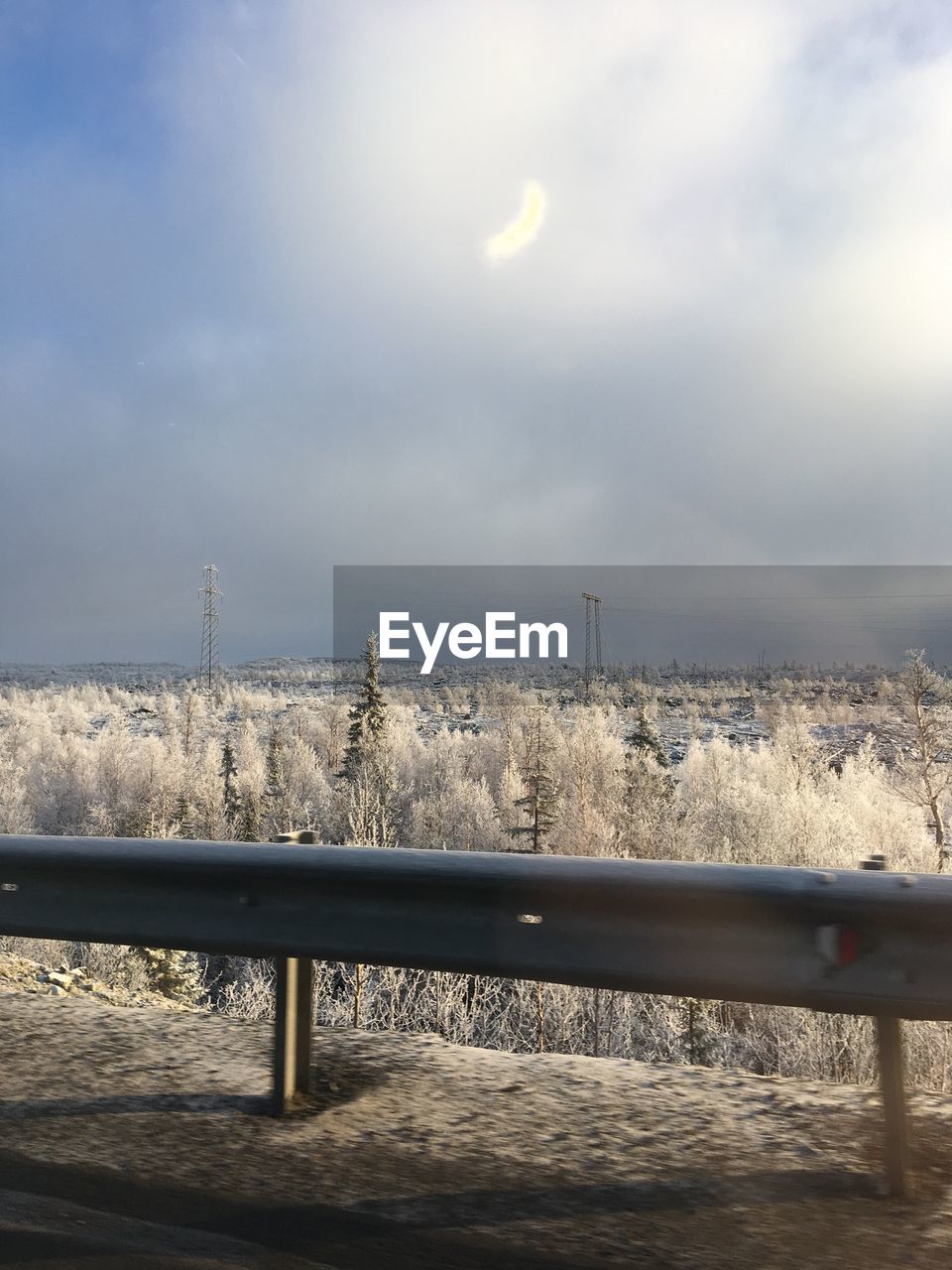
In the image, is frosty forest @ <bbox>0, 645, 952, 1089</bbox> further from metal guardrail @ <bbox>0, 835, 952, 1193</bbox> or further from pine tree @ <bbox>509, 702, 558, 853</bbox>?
metal guardrail @ <bbox>0, 835, 952, 1193</bbox>

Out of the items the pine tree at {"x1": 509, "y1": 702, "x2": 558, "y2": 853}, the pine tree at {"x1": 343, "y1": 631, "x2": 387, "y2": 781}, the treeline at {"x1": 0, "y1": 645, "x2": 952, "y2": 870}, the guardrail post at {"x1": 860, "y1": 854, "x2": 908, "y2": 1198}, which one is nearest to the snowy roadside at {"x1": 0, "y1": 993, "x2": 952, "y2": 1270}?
the guardrail post at {"x1": 860, "y1": 854, "x2": 908, "y2": 1198}

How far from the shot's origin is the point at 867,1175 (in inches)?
120

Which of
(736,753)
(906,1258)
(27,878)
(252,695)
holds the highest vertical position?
(252,695)

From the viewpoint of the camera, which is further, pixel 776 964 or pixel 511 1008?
pixel 511 1008

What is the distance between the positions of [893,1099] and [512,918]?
126cm

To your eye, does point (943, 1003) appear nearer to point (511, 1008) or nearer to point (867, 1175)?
point (867, 1175)

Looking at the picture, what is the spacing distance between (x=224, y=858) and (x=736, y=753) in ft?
192

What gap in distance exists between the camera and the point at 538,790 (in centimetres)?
3784

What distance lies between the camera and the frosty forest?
25562 mm

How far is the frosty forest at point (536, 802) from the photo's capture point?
25.6 metres

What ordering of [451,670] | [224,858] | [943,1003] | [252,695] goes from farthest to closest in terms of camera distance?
[451,670], [252,695], [224,858], [943,1003]

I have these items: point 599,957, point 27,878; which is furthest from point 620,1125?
point 27,878

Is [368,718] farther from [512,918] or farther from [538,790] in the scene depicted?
[512,918]

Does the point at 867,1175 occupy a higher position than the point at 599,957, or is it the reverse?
the point at 599,957
